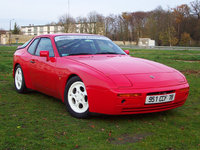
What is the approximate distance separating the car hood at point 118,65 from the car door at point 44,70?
47cm

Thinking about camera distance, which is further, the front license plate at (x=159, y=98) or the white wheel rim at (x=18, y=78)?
the white wheel rim at (x=18, y=78)

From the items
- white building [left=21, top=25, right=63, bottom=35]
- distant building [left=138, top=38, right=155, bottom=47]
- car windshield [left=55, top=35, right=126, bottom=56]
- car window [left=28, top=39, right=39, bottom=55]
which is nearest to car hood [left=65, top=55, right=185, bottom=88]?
car windshield [left=55, top=35, right=126, bottom=56]

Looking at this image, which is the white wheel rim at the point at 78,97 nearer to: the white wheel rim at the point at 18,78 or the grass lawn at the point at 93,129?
the grass lawn at the point at 93,129

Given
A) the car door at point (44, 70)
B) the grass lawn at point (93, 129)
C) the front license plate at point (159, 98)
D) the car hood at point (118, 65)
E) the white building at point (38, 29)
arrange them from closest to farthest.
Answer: the grass lawn at point (93, 129) < the front license plate at point (159, 98) < the car hood at point (118, 65) < the car door at point (44, 70) < the white building at point (38, 29)

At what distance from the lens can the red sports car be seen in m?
3.51

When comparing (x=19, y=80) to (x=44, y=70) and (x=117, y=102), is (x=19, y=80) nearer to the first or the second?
(x=44, y=70)

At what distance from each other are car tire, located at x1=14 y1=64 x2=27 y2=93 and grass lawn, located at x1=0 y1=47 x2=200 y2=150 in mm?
871

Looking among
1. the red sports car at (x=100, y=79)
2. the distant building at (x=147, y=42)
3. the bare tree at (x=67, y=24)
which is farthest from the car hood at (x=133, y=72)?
the bare tree at (x=67, y=24)

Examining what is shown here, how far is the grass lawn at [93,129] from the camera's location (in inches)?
114

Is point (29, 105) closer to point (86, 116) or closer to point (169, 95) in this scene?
point (86, 116)

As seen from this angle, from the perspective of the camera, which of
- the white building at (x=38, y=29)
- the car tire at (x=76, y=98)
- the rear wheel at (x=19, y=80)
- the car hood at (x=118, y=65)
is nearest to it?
the car hood at (x=118, y=65)

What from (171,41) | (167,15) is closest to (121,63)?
(171,41)

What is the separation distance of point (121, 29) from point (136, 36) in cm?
611

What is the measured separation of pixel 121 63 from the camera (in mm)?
4105
